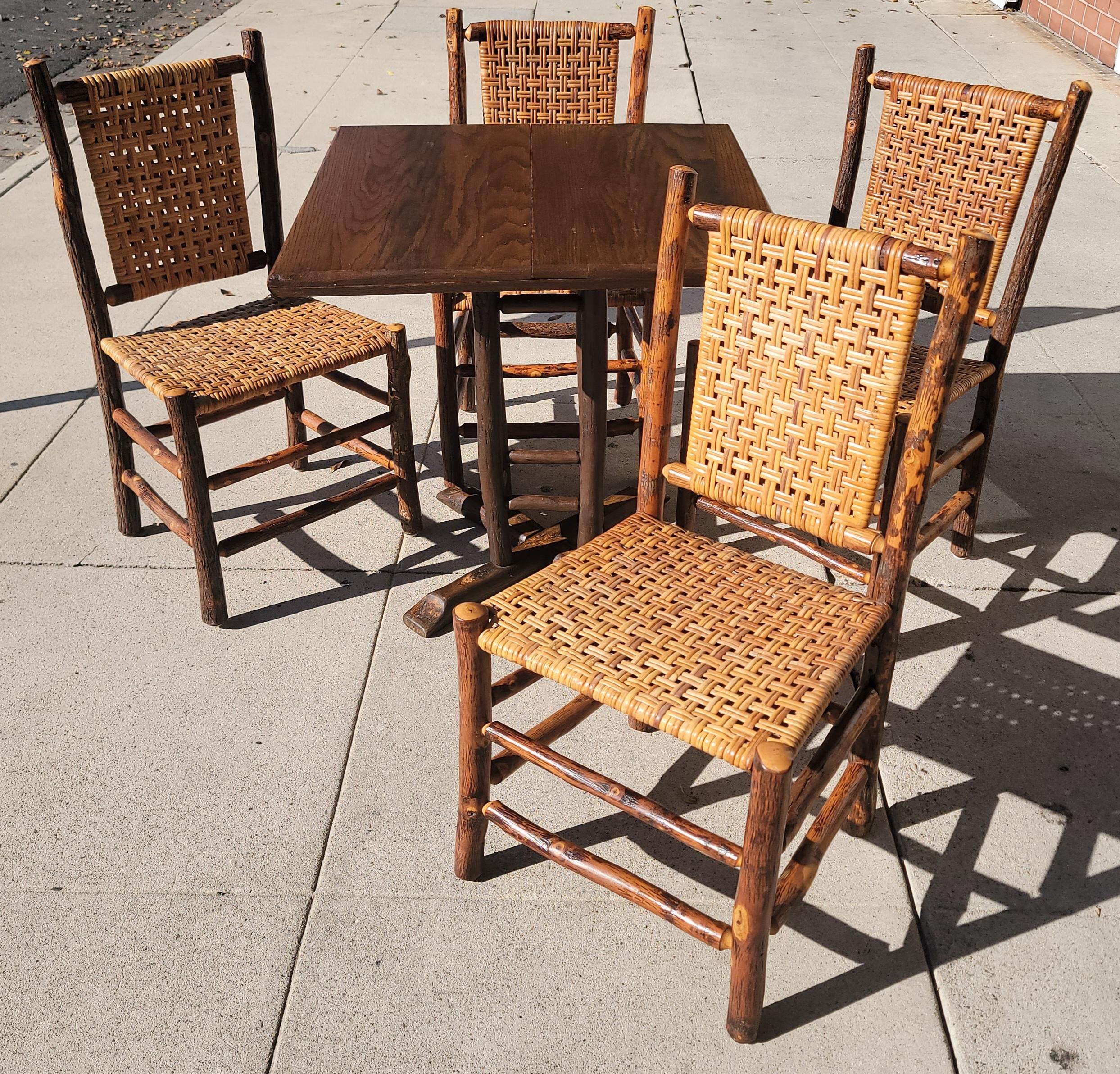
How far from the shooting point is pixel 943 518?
2.87 m

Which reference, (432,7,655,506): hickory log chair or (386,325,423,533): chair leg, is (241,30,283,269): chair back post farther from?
(432,7,655,506): hickory log chair

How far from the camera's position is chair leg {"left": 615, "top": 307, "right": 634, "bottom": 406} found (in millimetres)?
3736

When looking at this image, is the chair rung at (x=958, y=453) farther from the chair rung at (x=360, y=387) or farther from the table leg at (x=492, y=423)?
the chair rung at (x=360, y=387)

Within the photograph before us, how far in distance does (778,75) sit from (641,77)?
186 inches

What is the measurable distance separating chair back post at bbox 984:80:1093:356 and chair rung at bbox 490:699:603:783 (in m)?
1.47

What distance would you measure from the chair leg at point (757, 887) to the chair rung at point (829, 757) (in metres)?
0.11

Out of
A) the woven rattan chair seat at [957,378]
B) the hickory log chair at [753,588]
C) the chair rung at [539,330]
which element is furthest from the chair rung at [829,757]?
the chair rung at [539,330]

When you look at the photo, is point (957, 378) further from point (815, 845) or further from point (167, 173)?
point (167, 173)

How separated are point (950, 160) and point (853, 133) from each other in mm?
307

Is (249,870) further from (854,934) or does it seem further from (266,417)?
(266,417)

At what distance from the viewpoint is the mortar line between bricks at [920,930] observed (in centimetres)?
191

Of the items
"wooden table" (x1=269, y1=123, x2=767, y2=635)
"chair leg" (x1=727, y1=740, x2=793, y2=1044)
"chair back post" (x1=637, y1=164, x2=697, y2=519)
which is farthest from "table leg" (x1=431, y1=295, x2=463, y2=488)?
"chair leg" (x1=727, y1=740, x2=793, y2=1044)

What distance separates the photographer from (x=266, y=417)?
12.4ft

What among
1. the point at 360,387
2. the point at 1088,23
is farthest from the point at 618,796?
the point at 1088,23
